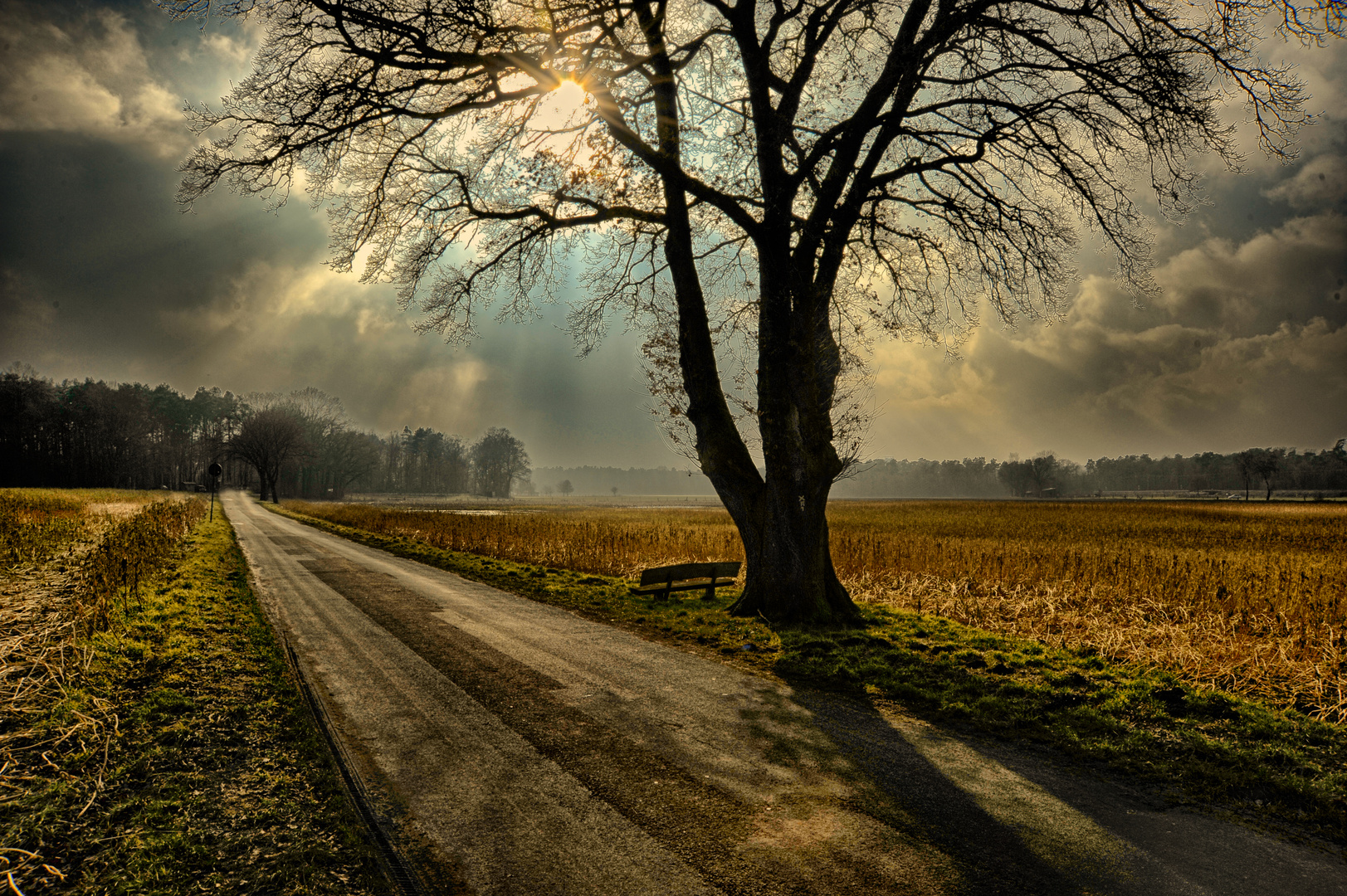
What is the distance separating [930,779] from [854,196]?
795 centimetres

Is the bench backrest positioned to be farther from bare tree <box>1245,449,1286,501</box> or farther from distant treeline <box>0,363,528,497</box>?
bare tree <box>1245,449,1286,501</box>

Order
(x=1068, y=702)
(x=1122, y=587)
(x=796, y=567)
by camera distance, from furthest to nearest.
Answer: (x=1122, y=587), (x=796, y=567), (x=1068, y=702)

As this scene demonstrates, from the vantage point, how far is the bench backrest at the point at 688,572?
11273 millimetres

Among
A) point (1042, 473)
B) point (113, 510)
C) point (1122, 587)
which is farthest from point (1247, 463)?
point (113, 510)

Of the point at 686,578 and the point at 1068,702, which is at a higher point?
the point at 686,578

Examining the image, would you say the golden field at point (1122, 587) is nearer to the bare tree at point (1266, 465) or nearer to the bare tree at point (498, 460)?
the bare tree at point (1266, 465)

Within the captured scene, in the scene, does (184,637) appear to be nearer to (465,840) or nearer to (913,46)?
(465,840)

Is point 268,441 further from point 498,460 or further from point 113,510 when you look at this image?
point 498,460

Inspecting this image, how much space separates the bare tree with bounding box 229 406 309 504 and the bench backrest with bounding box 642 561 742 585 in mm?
71231

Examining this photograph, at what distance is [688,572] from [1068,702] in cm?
676

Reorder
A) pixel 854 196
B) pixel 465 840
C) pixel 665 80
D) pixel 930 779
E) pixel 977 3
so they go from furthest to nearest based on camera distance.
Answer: pixel 665 80 → pixel 854 196 → pixel 977 3 → pixel 930 779 → pixel 465 840

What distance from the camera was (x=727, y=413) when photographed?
10.6 meters

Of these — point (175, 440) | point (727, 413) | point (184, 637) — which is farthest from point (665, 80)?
point (175, 440)

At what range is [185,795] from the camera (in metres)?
3.75
